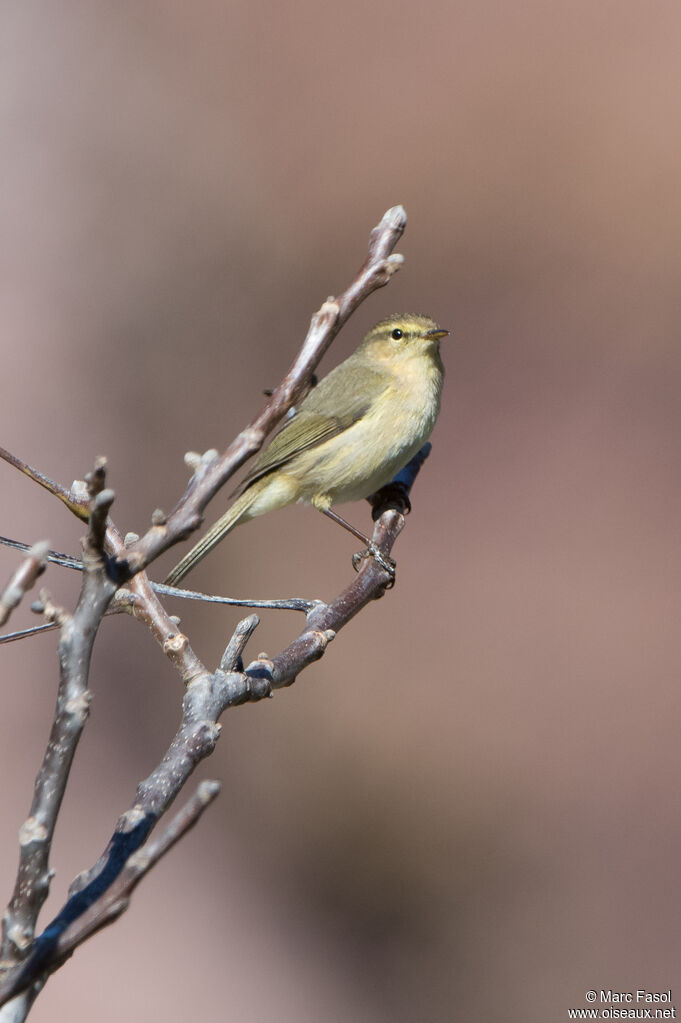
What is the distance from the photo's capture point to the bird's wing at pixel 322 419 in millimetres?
4168

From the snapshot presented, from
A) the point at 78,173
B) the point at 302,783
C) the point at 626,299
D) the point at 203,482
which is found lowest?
the point at 203,482

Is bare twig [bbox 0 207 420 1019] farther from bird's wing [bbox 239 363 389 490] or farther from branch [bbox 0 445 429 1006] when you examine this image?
bird's wing [bbox 239 363 389 490]

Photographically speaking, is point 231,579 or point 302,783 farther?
point 231,579

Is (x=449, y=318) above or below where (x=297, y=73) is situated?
below

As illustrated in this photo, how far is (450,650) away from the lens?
6.55 metres

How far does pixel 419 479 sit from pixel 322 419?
301 cm

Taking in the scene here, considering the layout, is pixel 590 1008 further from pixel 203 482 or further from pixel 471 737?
pixel 203 482

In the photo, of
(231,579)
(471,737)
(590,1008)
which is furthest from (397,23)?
(590,1008)

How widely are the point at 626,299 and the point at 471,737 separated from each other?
3306 mm

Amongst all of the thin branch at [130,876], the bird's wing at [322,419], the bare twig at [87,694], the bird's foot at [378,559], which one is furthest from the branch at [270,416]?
the bird's wing at [322,419]

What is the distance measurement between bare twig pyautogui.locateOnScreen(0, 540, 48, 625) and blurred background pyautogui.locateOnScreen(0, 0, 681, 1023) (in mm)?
4601

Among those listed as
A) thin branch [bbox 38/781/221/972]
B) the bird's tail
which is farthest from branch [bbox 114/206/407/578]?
the bird's tail

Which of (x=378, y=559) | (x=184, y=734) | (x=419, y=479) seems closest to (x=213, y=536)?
(x=378, y=559)

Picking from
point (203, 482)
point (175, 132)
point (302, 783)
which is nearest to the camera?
point (203, 482)
